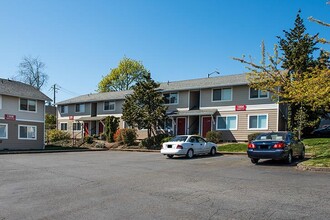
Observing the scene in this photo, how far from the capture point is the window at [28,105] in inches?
1257

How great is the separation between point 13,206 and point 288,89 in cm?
1302

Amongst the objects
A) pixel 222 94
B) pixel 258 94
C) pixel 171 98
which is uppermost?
pixel 222 94

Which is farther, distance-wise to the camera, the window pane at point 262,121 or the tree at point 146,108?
the tree at point 146,108

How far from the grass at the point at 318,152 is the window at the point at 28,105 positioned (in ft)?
84.7

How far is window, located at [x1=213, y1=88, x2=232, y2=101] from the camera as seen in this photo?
101 ft

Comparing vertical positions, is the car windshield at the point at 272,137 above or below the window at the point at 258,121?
below

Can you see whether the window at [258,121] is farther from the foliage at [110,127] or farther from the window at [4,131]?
the window at [4,131]

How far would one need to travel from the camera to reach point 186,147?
1992 cm

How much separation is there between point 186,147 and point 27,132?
763 inches

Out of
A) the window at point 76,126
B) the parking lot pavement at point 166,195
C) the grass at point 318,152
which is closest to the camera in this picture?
the parking lot pavement at point 166,195

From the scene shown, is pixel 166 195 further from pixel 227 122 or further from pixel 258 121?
pixel 227 122

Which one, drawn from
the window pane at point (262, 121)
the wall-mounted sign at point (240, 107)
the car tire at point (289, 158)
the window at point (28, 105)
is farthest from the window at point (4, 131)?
the car tire at point (289, 158)

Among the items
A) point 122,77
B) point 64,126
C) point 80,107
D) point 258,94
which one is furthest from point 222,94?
point 122,77

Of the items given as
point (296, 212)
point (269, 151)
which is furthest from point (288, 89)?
point (296, 212)
